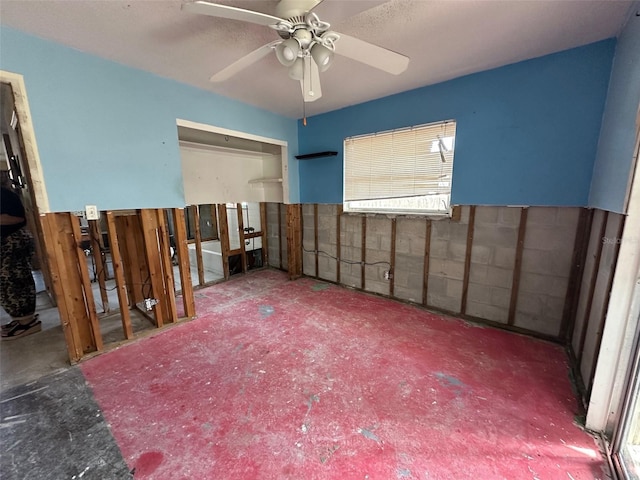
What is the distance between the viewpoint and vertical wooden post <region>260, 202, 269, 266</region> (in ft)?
17.1

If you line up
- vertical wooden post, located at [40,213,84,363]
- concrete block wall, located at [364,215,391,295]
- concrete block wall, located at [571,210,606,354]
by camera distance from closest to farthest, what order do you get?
concrete block wall, located at [571,210,606,354] < vertical wooden post, located at [40,213,84,363] < concrete block wall, located at [364,215,391,295]

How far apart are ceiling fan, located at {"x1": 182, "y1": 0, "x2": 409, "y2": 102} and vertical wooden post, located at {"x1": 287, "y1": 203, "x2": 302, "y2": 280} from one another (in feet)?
8.69

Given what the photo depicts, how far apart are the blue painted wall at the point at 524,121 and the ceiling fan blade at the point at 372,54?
56.3 inches

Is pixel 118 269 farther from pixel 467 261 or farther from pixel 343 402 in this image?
pixel 467 261

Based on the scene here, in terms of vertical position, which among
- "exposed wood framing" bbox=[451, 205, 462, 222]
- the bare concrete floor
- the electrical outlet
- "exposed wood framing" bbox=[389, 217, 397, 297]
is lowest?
the bare concrete floor

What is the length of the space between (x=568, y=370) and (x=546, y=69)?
268 centimetres

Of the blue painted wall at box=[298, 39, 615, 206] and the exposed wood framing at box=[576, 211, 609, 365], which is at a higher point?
the blue painted wall at box=[298, 39, 615, 206]

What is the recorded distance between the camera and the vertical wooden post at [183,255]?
9.76ft

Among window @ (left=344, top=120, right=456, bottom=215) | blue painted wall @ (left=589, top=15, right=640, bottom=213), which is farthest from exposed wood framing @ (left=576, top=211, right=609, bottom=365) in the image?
window @ (left=344, top=120, right=456, bottom=215)

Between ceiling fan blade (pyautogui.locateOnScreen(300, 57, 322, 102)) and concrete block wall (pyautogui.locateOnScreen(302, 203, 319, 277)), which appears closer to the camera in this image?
ceiling fan blade (pyautogui.locateOnScreen(300, 57, 322, 102))

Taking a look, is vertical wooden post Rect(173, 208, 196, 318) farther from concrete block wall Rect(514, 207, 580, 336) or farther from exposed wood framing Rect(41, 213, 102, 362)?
concrete block wall Rect(514, 207, 580, 336)

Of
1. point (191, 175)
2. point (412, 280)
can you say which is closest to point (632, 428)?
point (412, 280)

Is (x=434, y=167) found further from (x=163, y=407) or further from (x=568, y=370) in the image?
(x=163, y=407)

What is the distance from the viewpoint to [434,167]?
3.08m
